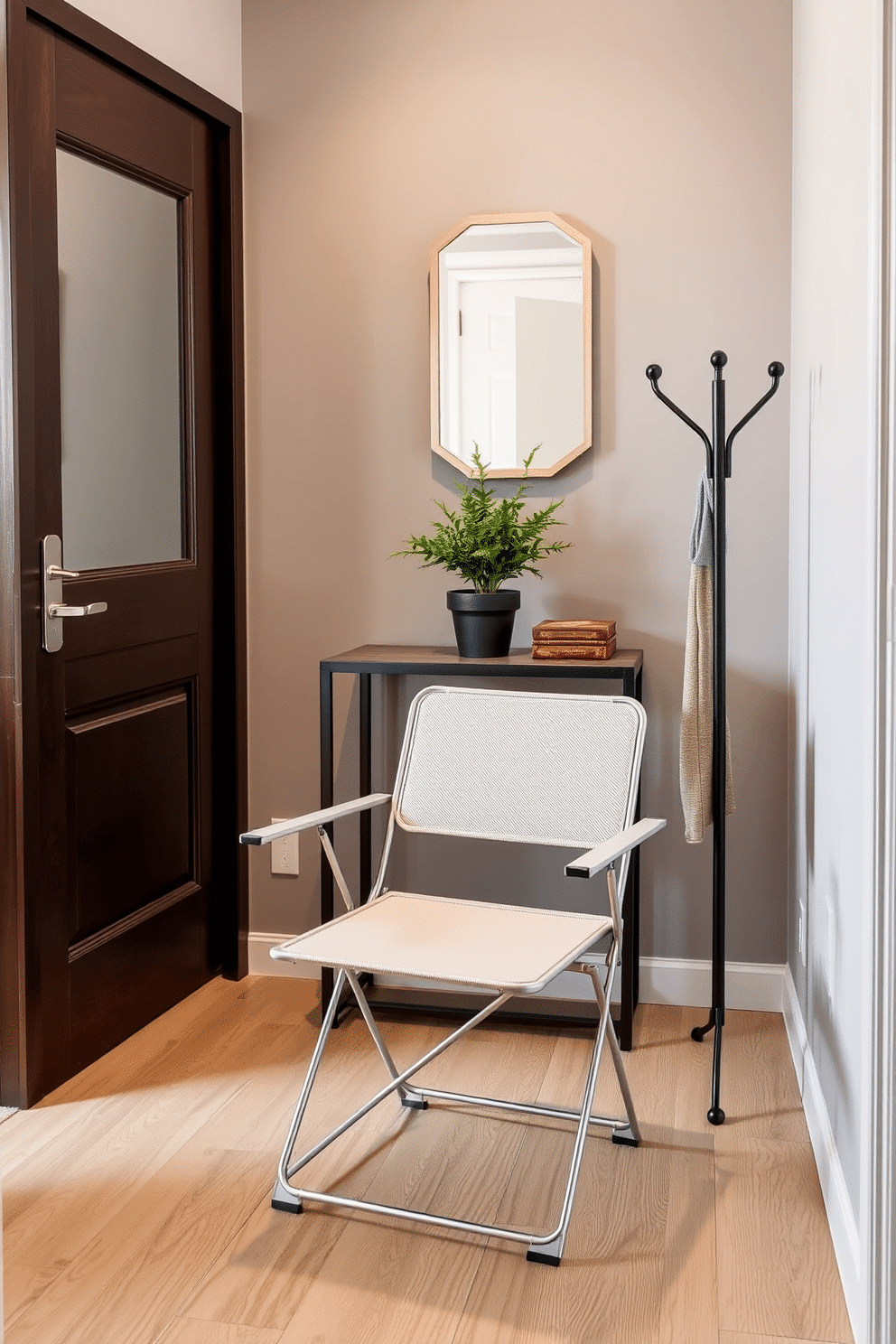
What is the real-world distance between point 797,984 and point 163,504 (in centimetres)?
181

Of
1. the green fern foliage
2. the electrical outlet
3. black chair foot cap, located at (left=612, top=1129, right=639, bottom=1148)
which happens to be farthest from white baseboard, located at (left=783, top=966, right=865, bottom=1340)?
the electrical outlet

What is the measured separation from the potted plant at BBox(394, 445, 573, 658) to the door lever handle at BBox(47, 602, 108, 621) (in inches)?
29.6

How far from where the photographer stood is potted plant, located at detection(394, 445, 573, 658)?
2939mm

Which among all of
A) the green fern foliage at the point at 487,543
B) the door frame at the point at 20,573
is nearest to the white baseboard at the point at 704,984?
the green fern foliage at the point at 487,543

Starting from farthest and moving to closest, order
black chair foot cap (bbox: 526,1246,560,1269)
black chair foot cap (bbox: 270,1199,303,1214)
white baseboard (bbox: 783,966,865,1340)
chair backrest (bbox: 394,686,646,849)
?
1. chair backrest (bbox: 394,686,646,849)
2. black chair foot cap (bbox: 270,1199,303,1214)
3. black chair foot cap (bbox: 526,1246,560,1269)
4. white baseboard (bbox: 783,966,865,1340)

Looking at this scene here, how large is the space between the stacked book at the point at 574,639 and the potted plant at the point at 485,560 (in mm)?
103

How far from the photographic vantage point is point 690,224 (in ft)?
9.84

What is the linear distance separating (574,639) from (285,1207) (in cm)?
133

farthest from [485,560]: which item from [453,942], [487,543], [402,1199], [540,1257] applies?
[540,1257]

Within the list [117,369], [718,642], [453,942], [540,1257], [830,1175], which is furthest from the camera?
[117,369]

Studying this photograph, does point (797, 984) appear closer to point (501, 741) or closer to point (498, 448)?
point (501, 741)

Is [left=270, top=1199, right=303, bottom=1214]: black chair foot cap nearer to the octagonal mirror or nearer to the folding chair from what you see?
the folding chair

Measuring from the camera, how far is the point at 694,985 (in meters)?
3.13

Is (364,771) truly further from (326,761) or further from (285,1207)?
(285,1207)
